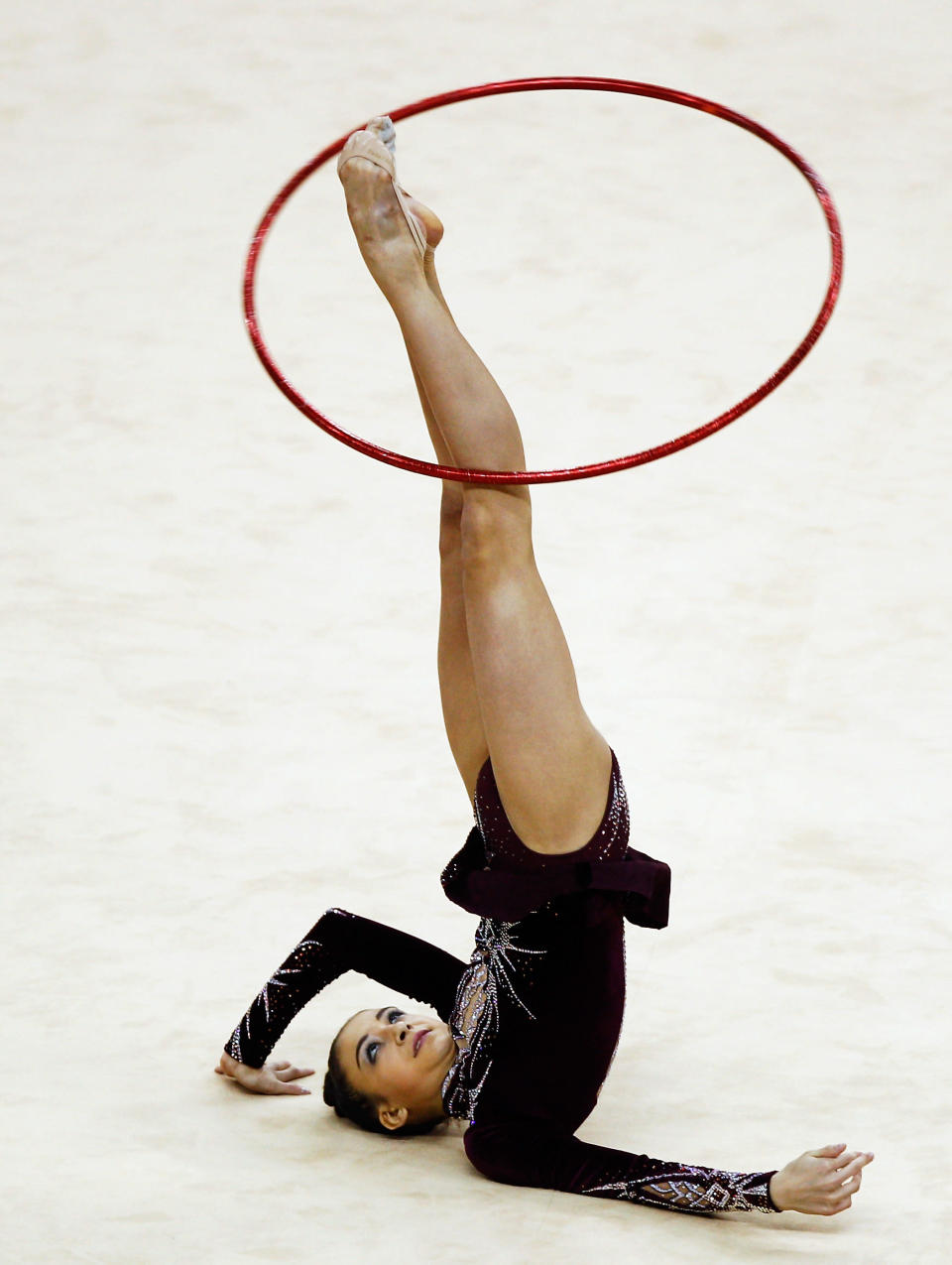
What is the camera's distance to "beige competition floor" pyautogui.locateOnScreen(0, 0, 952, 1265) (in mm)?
2598

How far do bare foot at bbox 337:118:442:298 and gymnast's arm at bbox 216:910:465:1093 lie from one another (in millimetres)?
1012

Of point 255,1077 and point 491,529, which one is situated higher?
point 491,529

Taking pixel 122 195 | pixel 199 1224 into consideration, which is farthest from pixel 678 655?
pixel 122 195

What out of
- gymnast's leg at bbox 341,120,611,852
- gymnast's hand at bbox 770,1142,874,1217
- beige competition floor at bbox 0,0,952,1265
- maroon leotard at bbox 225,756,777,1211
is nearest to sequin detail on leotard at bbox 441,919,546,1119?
maroon leotard at bbox 225,756,777,1211

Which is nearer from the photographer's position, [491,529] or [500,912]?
[491,529]

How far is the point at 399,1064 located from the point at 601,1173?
383mm

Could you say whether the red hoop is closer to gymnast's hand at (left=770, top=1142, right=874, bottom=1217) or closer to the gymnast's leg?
the gymnast's leg

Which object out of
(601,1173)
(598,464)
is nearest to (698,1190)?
(601,1173)

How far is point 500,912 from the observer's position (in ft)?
8.27

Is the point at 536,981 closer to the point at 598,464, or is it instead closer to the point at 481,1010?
the point at 481,1010

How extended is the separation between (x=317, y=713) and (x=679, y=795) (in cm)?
85

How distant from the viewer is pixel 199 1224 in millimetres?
2271

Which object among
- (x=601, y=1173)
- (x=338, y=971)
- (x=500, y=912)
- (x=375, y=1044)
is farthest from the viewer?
(x=338, y=971)

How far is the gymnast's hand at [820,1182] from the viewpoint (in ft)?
7.31
